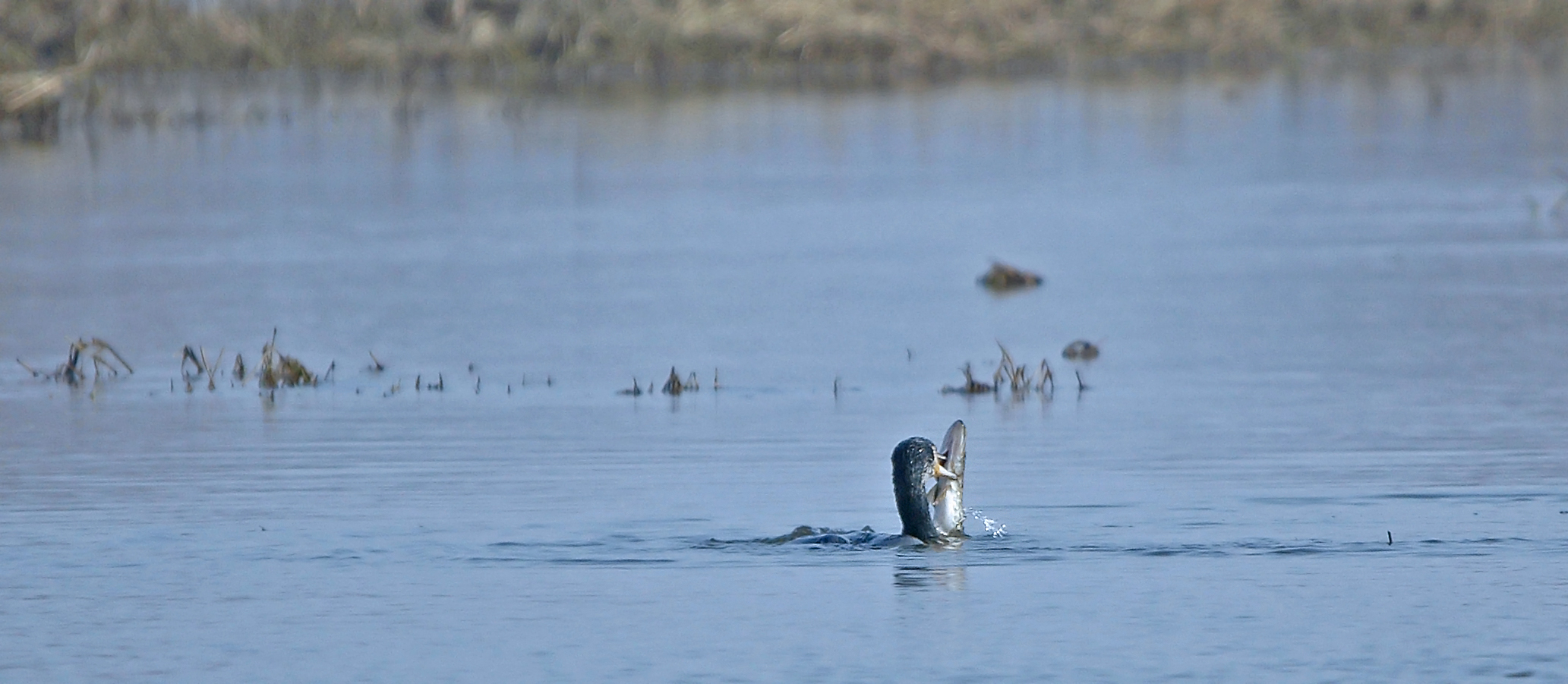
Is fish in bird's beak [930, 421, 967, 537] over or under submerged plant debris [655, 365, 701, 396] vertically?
under

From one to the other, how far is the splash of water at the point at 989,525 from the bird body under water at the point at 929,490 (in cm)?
15

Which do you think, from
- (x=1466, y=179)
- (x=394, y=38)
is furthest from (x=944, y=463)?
(x=394, y=38)

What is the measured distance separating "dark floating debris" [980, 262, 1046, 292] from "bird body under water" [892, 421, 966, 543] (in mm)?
8172

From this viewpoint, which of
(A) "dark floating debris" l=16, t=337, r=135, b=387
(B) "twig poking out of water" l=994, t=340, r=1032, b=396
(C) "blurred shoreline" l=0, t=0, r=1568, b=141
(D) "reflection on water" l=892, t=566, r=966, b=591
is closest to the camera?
(D) "reflection on water" l=892, t=566, r=966, b=591

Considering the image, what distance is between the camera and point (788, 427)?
1202 cm

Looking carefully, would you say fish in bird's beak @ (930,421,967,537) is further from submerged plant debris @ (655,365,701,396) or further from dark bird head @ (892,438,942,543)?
submerged plant debris @ (655,365,701,396)

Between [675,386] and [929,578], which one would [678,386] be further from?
[929,578]

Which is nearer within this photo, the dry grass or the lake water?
the lake water

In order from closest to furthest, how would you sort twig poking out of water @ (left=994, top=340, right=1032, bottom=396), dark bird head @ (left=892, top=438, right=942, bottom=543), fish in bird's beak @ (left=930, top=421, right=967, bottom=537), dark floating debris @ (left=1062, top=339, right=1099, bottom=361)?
1. fish in bird's beak @ (left=930, top=421, right=967, bottom=537)
2. dark bird head @ (left=892, top=438, right=942, bottom=543)
3. twig poking out of water @ (left=994, top=340, right=1032, bottom=396)
4. dark floating debris @ (left=1062, top=339, right=1099, bottom=361)

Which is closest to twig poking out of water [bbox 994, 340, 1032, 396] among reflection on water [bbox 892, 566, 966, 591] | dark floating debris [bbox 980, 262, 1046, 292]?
reflection on water [bbox 892, 566, 966, 591]

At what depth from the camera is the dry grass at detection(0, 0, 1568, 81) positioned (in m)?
39.8

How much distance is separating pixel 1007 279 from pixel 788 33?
73.9 feet

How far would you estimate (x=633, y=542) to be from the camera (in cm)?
954

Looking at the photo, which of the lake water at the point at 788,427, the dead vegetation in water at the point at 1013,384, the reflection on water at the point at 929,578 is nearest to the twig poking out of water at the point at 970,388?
the dead vegetation in water at the point at 1013,384
